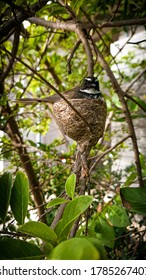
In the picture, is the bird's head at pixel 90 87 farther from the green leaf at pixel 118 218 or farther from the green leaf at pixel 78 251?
the green leaf at pixel 78 251

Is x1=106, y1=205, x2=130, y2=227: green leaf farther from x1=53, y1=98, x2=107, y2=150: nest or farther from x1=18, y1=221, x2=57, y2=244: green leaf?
x1=18, y1=221, x2=57, y2=244: green leaf

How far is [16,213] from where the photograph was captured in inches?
12.0

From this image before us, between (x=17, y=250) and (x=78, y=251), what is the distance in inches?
2.9

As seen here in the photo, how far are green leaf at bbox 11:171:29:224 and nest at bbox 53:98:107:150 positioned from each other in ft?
1.00

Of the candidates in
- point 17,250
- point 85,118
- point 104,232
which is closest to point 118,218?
point 104,232

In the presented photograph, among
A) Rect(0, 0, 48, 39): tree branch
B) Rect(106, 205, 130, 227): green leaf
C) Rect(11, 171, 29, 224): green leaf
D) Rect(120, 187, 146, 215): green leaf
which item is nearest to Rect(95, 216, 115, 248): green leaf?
Rect(106, 205, 130, 227): green leaf

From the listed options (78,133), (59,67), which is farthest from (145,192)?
(59,67)

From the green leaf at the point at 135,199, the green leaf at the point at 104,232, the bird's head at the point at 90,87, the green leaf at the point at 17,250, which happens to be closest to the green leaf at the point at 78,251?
the green leaf at the point at 17,250

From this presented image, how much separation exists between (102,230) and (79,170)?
119 millimetres

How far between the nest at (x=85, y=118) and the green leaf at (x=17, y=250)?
1.26 ft

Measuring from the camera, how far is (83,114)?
0.71 meters

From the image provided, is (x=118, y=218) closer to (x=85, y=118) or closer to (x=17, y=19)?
(x=85, y=118)
